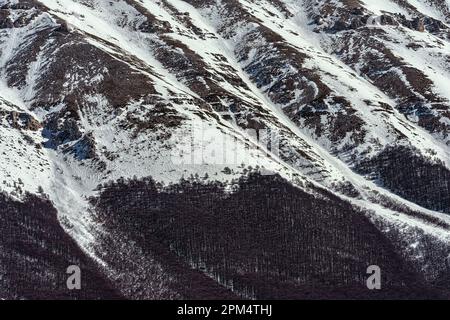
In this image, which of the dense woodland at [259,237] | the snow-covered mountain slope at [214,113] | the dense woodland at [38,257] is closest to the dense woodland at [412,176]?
the snow-covered mountain slope at [214,113]

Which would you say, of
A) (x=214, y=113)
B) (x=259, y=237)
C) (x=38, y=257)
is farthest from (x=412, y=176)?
(x=38, y=257)

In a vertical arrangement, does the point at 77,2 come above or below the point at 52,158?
above

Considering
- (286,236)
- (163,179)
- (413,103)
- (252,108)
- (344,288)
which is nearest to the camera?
(344,288)

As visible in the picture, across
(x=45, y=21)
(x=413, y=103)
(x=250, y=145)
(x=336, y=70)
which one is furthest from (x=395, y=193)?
(x=45, y=21)

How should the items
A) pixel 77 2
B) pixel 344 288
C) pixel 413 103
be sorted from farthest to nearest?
1. pixel 77 2
2. pixel 413 103
3. pixel 344 288

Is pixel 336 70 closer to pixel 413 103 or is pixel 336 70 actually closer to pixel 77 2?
pixel 413 103

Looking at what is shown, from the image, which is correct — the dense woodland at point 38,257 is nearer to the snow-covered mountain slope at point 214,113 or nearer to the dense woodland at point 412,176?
the snow-covered mountain slope at point 214,113

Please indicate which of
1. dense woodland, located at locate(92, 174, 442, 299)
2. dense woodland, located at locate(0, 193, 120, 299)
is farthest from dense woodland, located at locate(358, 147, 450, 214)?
dense woodland, located at locate(0, 193, 120, 299)

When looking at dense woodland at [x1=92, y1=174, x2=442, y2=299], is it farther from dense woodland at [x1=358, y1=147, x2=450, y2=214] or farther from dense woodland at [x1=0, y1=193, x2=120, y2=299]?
dense woodland at [x1=358, y1=147, x2=450, y2=214]
